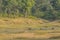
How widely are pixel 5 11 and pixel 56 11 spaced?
77.0ft

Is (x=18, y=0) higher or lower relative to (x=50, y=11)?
higher

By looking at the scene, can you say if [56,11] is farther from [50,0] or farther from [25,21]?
[25,21]

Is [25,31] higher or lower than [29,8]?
higher

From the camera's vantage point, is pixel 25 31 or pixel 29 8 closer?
pixel 25 31

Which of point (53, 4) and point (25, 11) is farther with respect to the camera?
point (53, 4)

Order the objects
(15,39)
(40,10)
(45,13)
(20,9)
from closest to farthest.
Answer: (15,39) < (20,9) < (45,13) < (40,10)

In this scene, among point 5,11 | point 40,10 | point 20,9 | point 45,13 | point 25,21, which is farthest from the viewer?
point 40,10

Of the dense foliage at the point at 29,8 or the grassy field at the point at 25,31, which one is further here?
the dense foliage at the point at 29,8

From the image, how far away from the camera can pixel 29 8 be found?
85.9m

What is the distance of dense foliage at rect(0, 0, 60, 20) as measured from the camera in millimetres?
83588

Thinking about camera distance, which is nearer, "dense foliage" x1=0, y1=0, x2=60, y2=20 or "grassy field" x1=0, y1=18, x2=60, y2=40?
"grassy field" x1=0, y1=18, x2=60, y2=40

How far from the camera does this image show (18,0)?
83.7 meters

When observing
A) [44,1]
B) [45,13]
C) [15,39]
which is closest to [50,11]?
[45,13]

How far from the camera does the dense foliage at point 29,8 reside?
8359 cm
